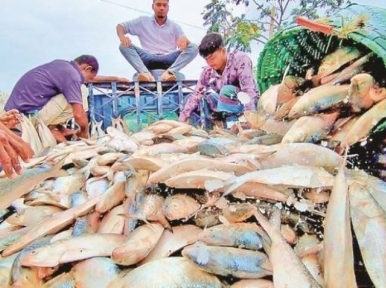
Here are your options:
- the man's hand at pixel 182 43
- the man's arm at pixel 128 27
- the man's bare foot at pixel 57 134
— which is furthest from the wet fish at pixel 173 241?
the man's arm at pixel 128 27

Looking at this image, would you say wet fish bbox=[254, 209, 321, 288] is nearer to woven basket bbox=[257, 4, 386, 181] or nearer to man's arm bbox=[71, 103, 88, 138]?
woven basket bbox=[257, 4, 386, 181]

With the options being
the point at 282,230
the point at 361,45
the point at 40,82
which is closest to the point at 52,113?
the point at 40,82

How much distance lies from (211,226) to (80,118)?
355 centimetres

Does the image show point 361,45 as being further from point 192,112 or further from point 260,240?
point 192,112

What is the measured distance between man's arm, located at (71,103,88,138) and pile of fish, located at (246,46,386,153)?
291 cm

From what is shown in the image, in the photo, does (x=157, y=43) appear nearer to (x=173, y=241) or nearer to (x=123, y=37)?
(x=123, y=37)

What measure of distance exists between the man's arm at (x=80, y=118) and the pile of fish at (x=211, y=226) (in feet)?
9.84

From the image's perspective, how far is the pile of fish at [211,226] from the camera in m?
1.29

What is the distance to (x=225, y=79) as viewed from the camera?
5156mm

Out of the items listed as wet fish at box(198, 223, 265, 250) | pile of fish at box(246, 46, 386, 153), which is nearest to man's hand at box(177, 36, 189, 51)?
pile of fish at box(246, 46, 386, 153)

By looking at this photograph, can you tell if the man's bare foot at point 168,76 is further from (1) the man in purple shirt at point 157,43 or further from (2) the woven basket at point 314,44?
(2) the woven basket at point 314,44

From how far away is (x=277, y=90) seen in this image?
2.18 meters

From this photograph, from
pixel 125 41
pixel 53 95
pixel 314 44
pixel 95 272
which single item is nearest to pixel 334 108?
pixel 314 44

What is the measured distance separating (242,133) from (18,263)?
1.05 metres
